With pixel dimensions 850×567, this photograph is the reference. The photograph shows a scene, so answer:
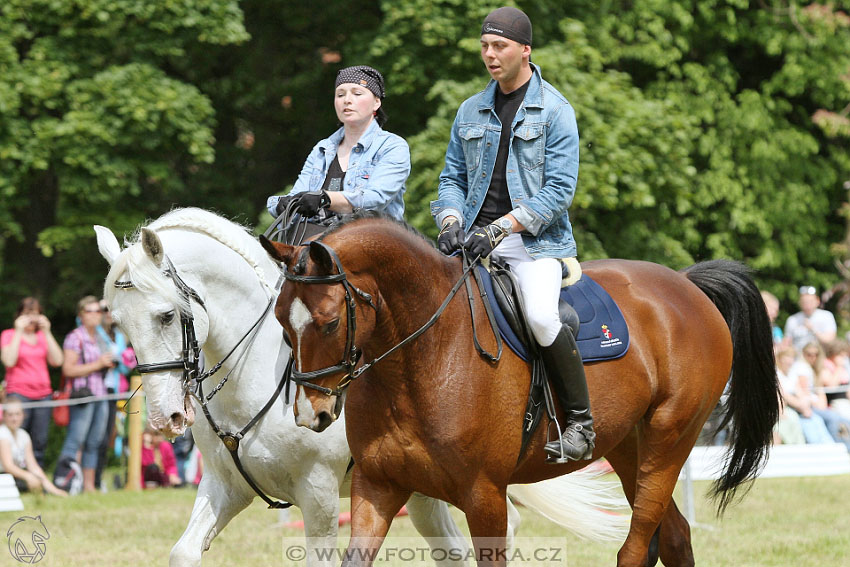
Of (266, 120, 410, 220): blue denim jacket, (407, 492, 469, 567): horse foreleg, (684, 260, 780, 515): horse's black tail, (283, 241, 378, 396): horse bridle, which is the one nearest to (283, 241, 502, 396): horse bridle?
(283, 241, 378, 396): horse bridle

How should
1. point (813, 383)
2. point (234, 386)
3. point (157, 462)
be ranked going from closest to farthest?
1. point (234, 386)
2. point (157, 462)
3. point (813, 383)

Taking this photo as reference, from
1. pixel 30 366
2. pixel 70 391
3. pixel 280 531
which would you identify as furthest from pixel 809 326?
pixel 30 366

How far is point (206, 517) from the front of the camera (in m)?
5.60

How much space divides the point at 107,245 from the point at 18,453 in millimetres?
6584

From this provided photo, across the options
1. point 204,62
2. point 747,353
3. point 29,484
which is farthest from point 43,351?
point 747,353

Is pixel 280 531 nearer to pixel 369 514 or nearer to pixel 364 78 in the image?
pixel 364 78

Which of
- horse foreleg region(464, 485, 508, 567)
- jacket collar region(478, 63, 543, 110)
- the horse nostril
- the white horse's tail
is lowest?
the white horse's tail

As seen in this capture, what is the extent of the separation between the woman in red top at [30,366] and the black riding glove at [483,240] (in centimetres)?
818

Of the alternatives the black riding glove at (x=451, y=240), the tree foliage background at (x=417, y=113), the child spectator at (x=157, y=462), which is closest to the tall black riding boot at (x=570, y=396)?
the black riding glove at (x=451, y=240)

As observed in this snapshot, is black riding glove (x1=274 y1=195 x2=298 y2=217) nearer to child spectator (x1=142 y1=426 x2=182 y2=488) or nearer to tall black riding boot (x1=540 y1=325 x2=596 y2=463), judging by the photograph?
tall black riding boot (x1=540 y1=325 x2=596 y2=463)

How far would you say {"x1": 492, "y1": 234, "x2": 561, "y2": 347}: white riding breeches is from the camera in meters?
5.16

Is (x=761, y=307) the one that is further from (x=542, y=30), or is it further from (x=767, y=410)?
(x=542, y=30)

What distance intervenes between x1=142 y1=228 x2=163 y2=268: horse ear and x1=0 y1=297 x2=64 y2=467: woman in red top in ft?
24.0

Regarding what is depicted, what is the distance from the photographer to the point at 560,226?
18.3ft
